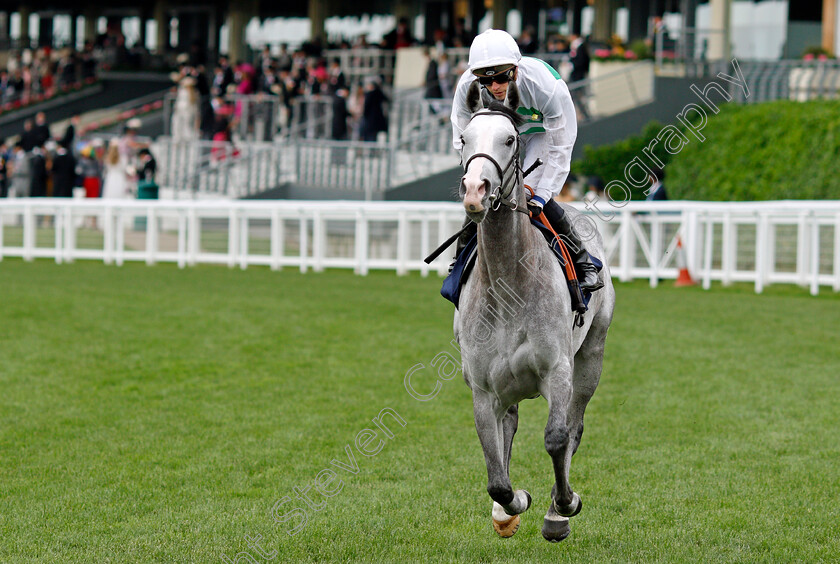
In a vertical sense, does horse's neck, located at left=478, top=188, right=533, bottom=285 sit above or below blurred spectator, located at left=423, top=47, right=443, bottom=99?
below

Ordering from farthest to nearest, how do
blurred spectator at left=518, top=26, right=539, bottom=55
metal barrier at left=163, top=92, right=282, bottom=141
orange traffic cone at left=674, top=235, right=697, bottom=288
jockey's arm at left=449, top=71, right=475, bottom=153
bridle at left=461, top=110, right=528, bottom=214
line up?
metal barrier at left=163, top=92, right=282, bottom=141 → blurred spectator at left=518, top=26, right=539, bottom=55 → orange traffic cone at left=674, top=235, right=697, bottom=288 → jockey's arm at left=449, top=71, right=475, bottom=153 → bridle at left=461, top=110, right=528, bottom=214

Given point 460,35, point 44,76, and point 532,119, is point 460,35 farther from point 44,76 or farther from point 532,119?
point 532,119

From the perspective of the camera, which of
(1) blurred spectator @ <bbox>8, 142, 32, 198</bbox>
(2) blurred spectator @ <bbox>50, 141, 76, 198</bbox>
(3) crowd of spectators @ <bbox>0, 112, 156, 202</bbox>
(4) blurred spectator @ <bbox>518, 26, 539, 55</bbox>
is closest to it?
(3) crowd of spectators @ <bbox>0, 112, 156, 202</bbox>

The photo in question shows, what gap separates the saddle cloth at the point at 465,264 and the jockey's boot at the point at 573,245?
4cm

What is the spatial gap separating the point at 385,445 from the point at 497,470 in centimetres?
221

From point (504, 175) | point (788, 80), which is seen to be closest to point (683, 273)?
point (788, 80)

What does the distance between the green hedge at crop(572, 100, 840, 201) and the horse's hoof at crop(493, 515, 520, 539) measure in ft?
46.5

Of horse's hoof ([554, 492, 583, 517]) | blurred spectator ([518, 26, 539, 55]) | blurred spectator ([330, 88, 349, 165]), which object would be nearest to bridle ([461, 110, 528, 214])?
horse's hoof ([554, 492, 583, 517])

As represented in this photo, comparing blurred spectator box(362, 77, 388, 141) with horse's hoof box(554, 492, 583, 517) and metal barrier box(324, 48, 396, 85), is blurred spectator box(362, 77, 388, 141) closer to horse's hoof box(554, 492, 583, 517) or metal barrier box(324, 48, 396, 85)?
metal barrier box(324, 48, 396, 85)

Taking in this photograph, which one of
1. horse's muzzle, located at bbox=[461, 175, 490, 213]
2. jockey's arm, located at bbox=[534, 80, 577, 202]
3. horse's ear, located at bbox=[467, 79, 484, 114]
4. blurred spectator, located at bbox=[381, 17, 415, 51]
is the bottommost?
horse's muzzle, located at bbox=[461, 175, 490, 213]

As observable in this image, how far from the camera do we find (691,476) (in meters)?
6.00

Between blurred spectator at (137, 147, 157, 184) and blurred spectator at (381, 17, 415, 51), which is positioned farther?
blurred spectator at (381, 17, 415, 51)

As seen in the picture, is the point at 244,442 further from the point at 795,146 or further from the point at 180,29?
the point at 180,29

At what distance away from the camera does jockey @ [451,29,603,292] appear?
15.4 ft
